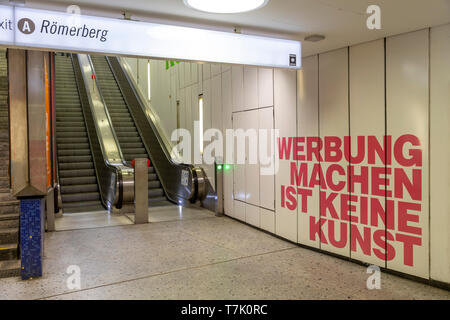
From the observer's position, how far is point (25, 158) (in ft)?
13.1

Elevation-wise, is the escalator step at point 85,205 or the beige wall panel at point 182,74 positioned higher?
the beige wall panel at point 182,74

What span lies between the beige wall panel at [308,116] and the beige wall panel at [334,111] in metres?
0.09

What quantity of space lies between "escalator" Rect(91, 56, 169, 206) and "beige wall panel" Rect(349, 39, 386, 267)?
5.07 metres

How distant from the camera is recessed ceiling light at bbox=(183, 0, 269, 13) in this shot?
111 inches

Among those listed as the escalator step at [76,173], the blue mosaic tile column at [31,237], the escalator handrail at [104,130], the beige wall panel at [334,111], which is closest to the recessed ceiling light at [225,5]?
the beige wall panel at [334,111]

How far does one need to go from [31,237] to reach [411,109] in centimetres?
409

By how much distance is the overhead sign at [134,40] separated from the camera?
Answer: 8.50 ft

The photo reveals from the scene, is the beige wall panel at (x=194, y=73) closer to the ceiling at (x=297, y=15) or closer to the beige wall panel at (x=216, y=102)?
the beige wall panel at (x=216, y=102)

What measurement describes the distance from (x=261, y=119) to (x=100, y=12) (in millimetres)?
3301

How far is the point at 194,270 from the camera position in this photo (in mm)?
4184

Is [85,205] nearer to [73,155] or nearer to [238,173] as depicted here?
[73,155]

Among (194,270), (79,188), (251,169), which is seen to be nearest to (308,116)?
(251,169)
